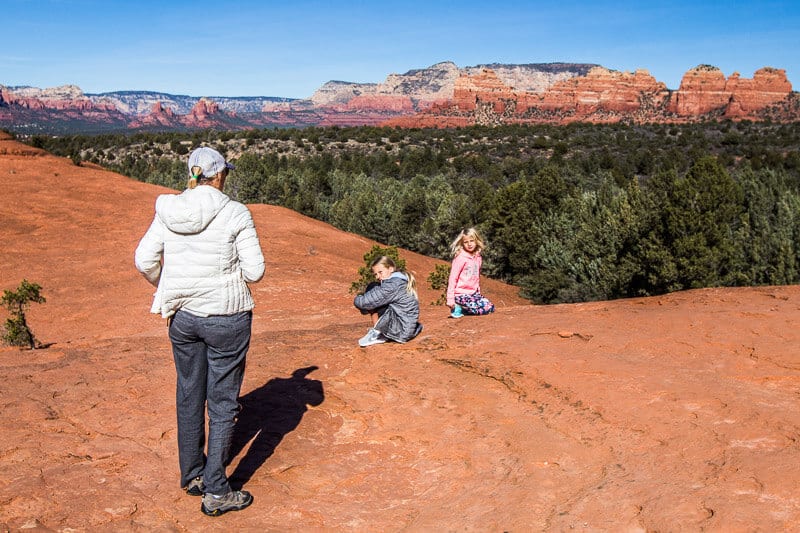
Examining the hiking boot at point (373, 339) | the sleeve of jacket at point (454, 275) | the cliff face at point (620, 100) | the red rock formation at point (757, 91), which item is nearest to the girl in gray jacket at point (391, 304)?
the hiking boot at point (373, 339)

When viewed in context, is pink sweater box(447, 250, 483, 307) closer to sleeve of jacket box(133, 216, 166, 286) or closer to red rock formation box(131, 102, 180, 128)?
sleeve of jacket box(133, 216, 166, 286)

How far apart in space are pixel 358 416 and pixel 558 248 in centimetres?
2030

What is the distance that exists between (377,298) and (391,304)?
17cm

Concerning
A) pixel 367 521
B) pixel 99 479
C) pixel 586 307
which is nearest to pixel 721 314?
pixel 586 307

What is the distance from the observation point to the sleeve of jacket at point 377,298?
6.98 metres

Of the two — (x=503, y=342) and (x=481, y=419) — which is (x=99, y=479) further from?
(x=503, y=342)

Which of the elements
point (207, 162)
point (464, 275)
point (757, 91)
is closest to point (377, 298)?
point (464, 275)

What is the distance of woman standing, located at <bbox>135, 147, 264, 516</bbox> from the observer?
3873mm

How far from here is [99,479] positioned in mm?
4160

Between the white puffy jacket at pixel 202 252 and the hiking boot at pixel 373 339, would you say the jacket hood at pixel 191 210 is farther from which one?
the hiking boot at pixel 373 339

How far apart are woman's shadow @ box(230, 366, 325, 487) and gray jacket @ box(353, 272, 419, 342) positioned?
94 centimetres

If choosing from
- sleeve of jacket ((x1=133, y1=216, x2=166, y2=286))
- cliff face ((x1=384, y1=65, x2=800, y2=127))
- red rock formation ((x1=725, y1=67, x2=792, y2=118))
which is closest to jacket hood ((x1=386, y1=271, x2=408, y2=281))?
sleeve of jacket ((x1=133, y1=216, x2=166, y2=286))

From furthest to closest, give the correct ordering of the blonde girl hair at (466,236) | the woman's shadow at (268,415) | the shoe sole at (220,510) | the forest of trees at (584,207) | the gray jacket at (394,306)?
the forest of trees at (584,207) → the blonde girl hair at (466,236) → the gray jacket at (394,306) → the woman's shadow at (268,415) → the shoe sole at (220,510)

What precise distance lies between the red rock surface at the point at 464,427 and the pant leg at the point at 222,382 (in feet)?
0.94
